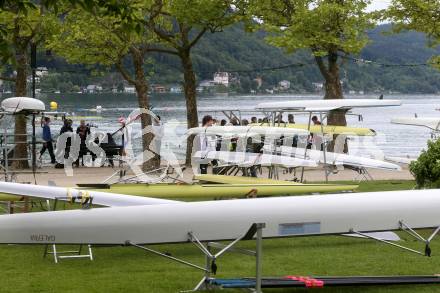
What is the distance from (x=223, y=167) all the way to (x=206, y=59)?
57329 mm

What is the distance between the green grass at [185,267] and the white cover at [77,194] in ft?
2.20

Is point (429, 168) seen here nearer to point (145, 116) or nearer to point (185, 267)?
point (185, 267)

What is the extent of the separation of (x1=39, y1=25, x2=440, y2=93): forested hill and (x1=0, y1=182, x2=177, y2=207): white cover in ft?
130

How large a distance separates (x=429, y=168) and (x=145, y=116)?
12254 mm

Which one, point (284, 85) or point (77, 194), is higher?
point (77, 194)

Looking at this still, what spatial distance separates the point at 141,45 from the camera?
24.1 metres

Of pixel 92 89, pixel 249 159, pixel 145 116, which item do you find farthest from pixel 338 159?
pixel 92 89

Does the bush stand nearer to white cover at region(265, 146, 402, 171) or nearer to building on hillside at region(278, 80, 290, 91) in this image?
white cover at region(265, 146, 402, 171)

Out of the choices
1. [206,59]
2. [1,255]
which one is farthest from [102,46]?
[206,59]

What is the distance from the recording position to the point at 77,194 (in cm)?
992

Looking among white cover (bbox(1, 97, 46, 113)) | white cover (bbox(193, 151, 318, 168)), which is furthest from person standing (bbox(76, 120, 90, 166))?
white cover (bbox(193, 151, 318, 168))

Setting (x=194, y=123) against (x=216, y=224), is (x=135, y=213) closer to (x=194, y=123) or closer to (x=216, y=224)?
(x=216, y=224)

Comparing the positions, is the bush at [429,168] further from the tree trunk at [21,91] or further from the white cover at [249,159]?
the tree trunk at [21,91]

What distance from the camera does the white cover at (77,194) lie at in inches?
397
